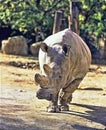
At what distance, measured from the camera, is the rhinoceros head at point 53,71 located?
754 centimetres

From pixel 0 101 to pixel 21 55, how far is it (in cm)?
857

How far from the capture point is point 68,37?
345 inches

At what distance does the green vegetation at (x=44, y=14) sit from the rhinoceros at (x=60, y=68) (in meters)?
8.05

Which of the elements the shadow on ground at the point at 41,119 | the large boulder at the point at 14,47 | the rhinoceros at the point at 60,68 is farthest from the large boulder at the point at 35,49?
the shadow on ground at the point at 41,119

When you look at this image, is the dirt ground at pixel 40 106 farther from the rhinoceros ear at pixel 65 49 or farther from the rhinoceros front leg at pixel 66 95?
the rhinoceros ear at pixel 65 49

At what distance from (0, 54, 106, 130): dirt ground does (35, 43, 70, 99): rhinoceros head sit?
0.48 metres

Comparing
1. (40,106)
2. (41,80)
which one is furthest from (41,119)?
(40,106)

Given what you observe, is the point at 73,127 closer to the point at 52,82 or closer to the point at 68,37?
the point at 52,82

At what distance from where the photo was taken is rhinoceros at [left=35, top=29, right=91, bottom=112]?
7.60 metres

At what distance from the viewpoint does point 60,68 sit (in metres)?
7.86

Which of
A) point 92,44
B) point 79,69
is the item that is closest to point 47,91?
point 79,69

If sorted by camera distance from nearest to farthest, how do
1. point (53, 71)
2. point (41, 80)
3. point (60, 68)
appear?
point (41, 80)
point (53, 71)
point (60, 68)

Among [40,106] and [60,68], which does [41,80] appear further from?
[40,106]

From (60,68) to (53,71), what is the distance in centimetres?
17
